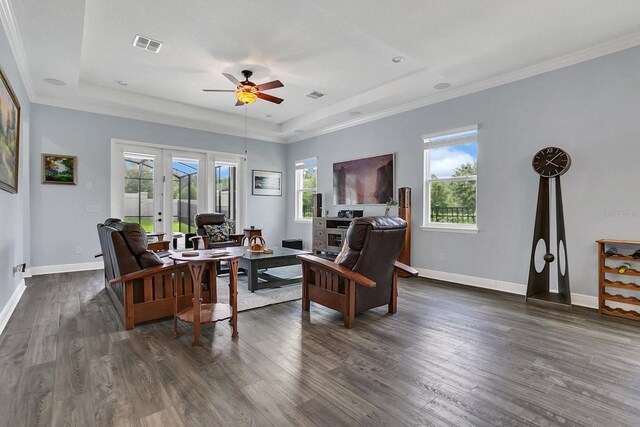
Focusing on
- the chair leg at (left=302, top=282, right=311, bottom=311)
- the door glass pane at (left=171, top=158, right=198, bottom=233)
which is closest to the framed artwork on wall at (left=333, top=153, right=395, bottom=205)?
Result: the chair leg at (left=302, top=282, right=311, bottom=311)

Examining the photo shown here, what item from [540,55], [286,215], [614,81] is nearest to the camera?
[614,81]

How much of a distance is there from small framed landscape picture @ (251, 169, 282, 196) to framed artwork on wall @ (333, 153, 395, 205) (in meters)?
1.81

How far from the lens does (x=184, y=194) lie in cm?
656

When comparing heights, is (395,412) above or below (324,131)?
below

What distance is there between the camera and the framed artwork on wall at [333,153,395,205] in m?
5.70

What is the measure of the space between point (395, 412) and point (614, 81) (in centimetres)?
407

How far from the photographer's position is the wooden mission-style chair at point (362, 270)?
2875 mm

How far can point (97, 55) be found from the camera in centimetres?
403

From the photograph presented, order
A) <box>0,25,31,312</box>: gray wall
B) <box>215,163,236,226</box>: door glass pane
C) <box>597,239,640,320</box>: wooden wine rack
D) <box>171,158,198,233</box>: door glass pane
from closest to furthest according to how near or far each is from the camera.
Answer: <box>0,25,31,312</box>: gray wall → <box>597,239,640,320</box>: wooden wine rack → <box>171,158,198,233</box>: door glass pane → <box>215,163,236,226</box>: door glass pane

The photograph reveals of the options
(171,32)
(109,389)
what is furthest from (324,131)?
(109,389)

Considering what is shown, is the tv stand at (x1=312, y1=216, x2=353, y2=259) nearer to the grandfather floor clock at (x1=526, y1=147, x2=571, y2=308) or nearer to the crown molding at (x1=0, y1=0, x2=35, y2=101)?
the grandfather floor clock at (x1=526, y1=147, x2=571, y2=308)

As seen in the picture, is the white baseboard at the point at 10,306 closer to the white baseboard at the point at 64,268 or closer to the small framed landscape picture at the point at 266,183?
the white baseboard at the point at 64,268

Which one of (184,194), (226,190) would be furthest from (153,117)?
(226,190)

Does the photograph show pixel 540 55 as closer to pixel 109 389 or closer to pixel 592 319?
pixel 592 319
